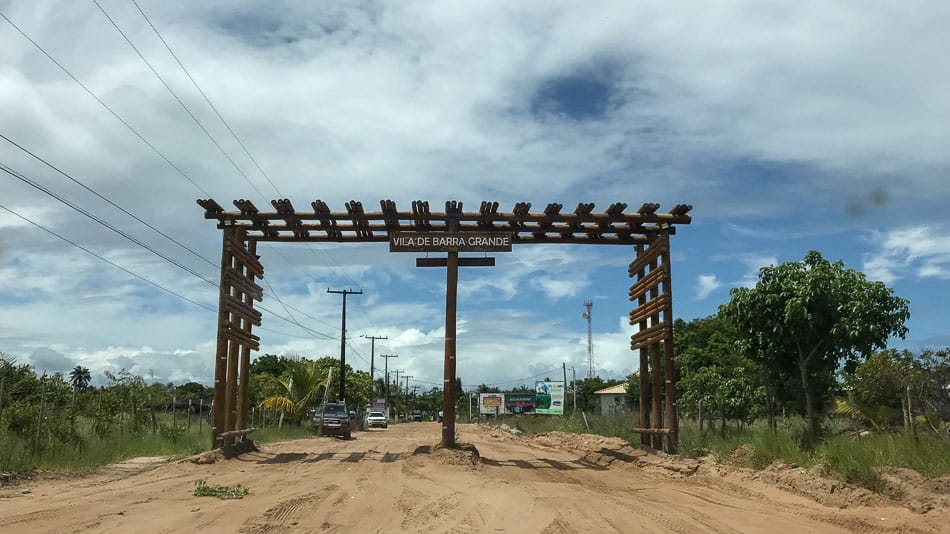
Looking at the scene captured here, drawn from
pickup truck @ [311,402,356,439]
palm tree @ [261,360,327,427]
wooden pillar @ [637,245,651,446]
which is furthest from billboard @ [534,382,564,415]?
wooden pillar @ [637,245,651,446]

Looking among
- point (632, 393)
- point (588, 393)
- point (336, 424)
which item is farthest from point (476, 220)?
point (588, 393)

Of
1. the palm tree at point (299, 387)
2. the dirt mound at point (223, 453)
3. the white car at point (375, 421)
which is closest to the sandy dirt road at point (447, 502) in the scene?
the dirt mound at point (223, 453)

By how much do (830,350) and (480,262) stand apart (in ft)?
27.3

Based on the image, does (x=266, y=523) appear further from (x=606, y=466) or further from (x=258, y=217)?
(x=258, y=217)

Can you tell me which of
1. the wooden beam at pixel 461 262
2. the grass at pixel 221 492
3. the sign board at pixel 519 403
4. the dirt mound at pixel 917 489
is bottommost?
the sign board at pixel 519 403

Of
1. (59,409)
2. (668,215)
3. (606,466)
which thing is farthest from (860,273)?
(59,409)

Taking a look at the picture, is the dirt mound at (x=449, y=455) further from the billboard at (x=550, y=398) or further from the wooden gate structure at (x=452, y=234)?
the billboard at (x=550, y=398)

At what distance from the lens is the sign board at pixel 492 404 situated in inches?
3406

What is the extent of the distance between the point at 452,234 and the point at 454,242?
Answer: 21 cm

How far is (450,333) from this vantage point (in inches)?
694

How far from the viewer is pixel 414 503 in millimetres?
10109

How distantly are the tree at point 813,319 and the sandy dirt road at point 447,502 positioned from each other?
2852 mm

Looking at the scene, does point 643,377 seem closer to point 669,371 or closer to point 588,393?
point 669,371

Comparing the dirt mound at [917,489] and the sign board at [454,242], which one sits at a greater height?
the sign board at [454,242]
